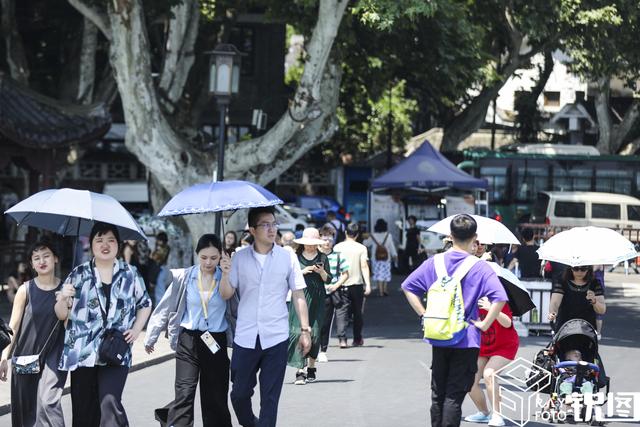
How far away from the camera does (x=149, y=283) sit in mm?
22469

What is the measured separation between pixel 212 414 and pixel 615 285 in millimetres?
22193

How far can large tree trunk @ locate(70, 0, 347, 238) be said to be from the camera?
22.1 meters

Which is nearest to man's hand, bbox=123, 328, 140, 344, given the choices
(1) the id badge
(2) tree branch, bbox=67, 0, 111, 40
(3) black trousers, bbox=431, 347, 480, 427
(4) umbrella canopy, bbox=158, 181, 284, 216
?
(1) the id badge

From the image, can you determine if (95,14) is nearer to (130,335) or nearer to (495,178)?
(130,335)

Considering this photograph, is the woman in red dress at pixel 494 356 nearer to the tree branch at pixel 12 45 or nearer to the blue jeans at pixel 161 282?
the blue jeans at pixel 161 282

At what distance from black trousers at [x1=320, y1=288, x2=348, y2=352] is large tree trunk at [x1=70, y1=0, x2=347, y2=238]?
565 centimetres

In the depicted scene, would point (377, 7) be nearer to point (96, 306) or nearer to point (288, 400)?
point (288, 400)

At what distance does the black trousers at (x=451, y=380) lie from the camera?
898 cm

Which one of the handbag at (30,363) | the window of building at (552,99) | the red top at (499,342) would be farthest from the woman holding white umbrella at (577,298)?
the window of building at (552,99)

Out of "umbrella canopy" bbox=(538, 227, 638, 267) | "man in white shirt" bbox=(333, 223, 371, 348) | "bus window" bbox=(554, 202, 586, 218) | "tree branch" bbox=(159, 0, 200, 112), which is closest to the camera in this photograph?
"umbrella canopy" bbox=(538, 227, 638, 267)

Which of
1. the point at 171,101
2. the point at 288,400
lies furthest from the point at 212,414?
the point at 171,101

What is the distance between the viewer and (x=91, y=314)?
29.4 feet

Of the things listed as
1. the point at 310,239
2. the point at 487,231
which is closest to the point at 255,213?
the point at 487,231

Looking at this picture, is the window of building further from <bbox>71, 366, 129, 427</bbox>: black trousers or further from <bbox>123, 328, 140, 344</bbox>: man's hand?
<bbox>71, 366, 129, 427</bbox>: black trousers
